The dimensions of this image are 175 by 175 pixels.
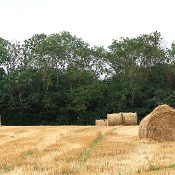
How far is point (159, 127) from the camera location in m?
19.5

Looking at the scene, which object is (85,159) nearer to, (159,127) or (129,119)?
(159,127)

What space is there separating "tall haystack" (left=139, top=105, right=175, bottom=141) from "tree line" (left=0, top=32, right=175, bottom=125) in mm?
40926

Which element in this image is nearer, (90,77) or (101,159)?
(101,159)

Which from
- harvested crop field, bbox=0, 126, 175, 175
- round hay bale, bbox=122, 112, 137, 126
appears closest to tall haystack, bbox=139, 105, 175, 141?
harvested crop field, bbox=0, 126, 175, 175

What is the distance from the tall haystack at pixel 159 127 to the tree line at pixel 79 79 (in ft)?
134

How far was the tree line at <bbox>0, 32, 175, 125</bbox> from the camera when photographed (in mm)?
64062

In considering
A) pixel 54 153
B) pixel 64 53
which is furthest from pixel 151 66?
pixel 54 153

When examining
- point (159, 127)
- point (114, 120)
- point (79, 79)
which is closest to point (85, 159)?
point (159, 127)

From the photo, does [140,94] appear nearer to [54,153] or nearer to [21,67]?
[21,67]

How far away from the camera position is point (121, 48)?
72.4 m

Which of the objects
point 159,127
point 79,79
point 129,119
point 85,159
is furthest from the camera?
point 79,79

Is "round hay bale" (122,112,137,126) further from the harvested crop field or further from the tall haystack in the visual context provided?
the harvested crop field

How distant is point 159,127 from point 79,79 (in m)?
50.1

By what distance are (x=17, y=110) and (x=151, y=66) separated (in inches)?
732
